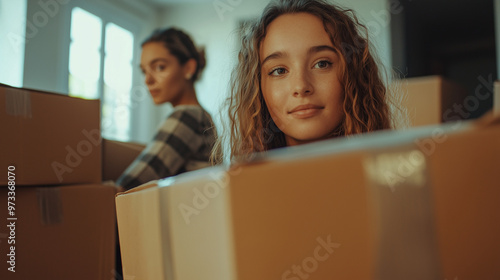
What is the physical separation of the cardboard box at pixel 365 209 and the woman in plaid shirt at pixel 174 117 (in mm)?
790

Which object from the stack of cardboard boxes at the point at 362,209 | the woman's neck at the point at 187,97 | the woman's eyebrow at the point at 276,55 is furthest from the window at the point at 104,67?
the stack of cardboard boxes at the point at 362,209

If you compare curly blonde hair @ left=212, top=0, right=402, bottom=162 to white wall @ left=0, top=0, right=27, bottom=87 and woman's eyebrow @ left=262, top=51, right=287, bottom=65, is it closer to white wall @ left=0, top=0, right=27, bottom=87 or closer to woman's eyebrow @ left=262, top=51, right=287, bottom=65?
woman's eyebrow @ left=262, top=51, right=287, bottom=65

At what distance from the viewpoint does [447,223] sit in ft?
0.94

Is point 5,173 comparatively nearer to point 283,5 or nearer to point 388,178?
point 283,5

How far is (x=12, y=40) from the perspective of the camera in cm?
225

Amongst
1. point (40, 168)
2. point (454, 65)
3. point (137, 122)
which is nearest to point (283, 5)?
point (40, 168)

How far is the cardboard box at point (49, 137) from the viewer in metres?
0.83

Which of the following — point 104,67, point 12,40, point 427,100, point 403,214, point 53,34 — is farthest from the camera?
point 104,67

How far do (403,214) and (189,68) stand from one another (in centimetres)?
145

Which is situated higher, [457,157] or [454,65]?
[454,65]

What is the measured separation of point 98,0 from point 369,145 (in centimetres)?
329

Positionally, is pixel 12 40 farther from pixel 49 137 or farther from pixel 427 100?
pixel 427 100

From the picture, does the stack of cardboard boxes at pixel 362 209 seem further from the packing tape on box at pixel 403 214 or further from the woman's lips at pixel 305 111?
the woman's lips at pixel 305 111

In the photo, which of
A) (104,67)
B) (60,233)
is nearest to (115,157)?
(60,233)
